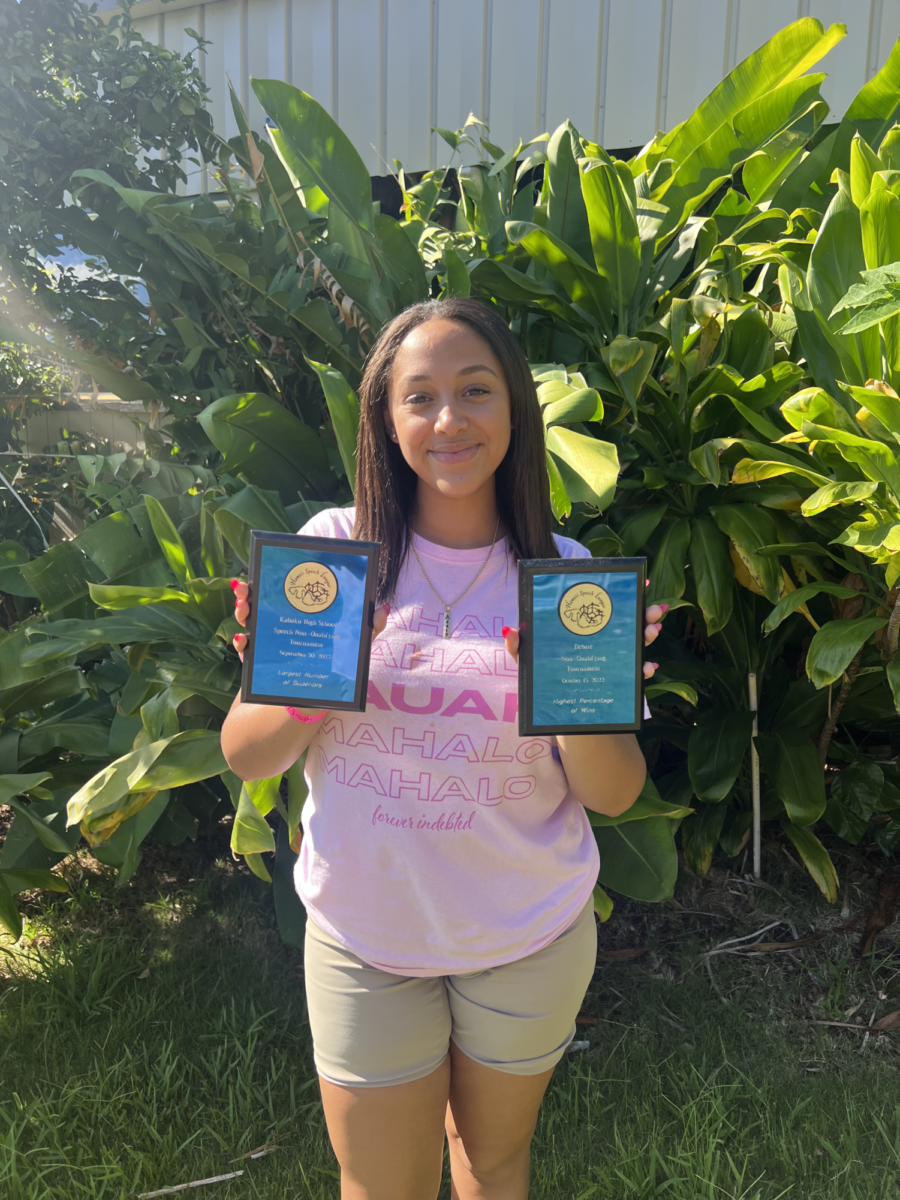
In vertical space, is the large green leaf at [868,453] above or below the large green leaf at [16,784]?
above

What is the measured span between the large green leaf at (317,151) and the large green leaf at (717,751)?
1603 millimetres

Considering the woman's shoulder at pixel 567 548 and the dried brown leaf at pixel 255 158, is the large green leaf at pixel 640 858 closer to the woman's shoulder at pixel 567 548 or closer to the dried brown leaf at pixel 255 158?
the woman's shoulder at pixel 567 548

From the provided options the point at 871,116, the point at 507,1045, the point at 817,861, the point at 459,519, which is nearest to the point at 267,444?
the point at 459,519

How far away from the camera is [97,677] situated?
249 cm

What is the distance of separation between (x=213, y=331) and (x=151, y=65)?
0.94 m

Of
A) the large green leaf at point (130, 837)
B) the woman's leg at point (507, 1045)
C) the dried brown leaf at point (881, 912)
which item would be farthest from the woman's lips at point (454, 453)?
the dried brown leaf at point (881, 912)

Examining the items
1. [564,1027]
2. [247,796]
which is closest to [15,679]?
[247,796]

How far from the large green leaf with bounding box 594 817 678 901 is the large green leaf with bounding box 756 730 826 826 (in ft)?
1.16

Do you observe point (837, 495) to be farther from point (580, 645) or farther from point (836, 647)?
point (580, 645)

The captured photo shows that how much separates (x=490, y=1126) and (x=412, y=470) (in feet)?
3.48

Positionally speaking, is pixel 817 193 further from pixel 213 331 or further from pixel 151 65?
pixel 151 65

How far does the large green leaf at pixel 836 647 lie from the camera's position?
72.3 inches

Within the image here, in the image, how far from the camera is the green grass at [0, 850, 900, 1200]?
6.36 ft

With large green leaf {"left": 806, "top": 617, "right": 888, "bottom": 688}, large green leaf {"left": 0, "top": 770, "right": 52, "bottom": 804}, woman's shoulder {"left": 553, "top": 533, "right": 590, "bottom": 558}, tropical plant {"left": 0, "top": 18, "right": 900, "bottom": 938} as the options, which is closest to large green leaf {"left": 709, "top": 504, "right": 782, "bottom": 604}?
tropical plant {"left": 0, "top": 18, "right": 900, "bottom": 938}
